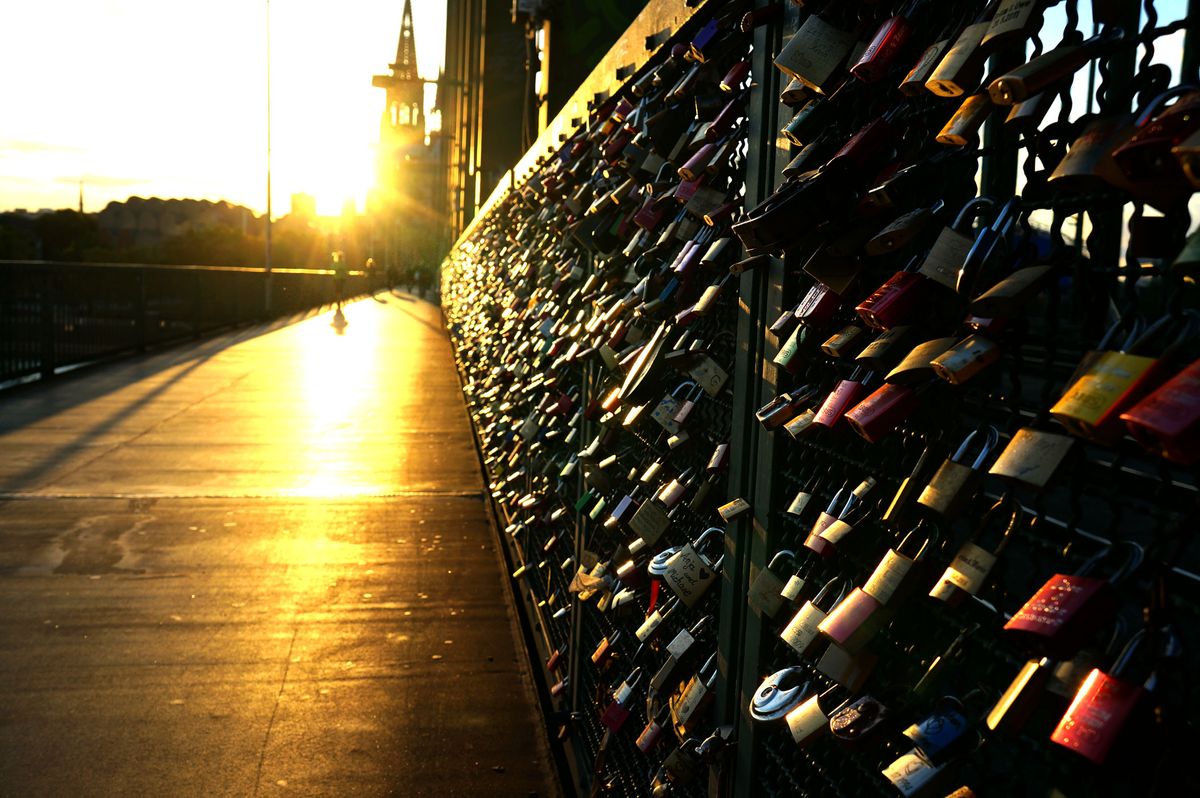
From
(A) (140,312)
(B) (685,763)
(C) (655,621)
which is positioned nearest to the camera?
(B) (685,763)

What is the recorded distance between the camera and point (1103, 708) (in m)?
0.91

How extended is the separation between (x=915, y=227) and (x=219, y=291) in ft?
80.5

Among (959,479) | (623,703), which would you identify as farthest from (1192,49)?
(623,703)

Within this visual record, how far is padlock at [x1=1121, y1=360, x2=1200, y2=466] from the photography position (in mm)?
773

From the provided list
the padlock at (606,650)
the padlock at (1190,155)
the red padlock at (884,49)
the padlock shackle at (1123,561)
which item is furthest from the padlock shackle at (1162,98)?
the padlock at (606,650)

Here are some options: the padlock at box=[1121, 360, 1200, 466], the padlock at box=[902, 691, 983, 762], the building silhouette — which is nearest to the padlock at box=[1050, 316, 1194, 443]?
the padlock at box=[1121, 360, 1200, 466]

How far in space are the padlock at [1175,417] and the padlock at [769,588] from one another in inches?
38.6

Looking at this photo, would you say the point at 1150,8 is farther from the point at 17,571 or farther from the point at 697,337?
the point at 17,571

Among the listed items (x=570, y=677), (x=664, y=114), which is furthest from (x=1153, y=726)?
(x=570, y=677)

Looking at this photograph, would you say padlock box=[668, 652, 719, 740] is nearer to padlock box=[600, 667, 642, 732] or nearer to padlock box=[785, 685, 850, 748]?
padlock box=[600, 667, 642, 732]

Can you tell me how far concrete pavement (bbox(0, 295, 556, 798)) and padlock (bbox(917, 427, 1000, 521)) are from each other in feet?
8.31

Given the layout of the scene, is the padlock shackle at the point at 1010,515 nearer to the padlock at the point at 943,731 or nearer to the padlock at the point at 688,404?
the padlock at the point at 943,731

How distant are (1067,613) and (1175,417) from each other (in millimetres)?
232

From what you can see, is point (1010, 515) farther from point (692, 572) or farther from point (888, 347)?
point (692, 572)
